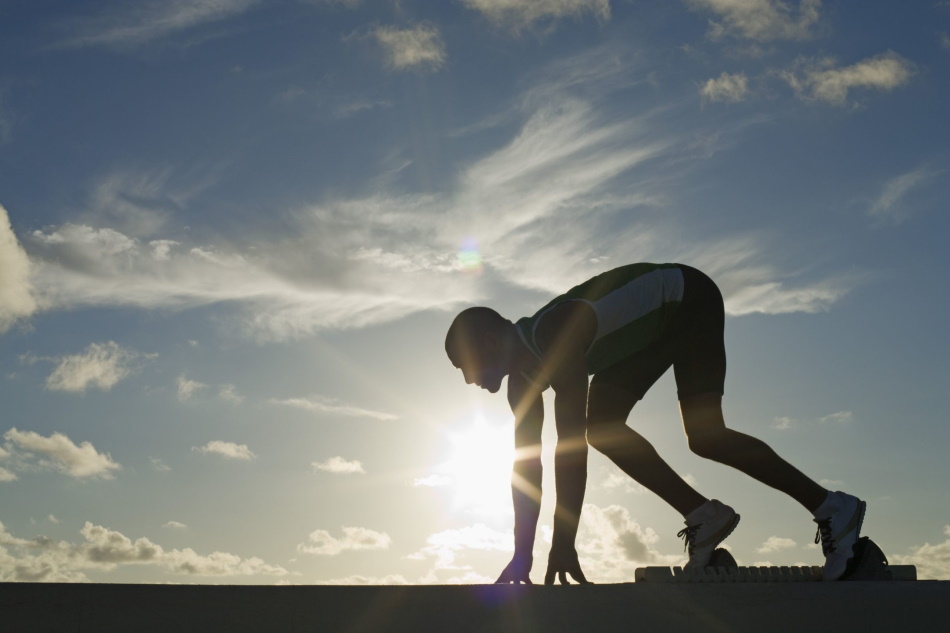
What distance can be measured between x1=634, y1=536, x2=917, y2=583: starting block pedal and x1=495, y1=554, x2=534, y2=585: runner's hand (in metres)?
0.82

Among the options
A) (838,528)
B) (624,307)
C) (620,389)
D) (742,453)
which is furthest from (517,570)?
(838,528)

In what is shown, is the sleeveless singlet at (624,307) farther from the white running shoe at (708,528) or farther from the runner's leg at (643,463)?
the white running shoe at (708,528)

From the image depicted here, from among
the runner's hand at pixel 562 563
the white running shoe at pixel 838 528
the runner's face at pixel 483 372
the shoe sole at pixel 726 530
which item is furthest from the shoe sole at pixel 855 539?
the runner's face at pixel 483 372

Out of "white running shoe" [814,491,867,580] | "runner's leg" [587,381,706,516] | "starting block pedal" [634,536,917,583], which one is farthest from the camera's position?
"runner's leg" [587,381,706,516]

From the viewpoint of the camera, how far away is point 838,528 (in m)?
6.03

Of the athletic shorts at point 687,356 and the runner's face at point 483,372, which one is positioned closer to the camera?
the runner's face at point 483,372

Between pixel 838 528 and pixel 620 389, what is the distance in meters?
1.61

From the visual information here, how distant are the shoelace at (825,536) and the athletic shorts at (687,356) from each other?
3.42ft

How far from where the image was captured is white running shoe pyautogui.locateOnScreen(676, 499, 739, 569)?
6.05 m

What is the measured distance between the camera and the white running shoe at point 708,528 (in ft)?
19.9

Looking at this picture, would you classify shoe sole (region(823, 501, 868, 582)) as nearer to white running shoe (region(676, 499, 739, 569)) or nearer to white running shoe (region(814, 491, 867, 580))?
white running shoe (region(814, 491, 867, 580))

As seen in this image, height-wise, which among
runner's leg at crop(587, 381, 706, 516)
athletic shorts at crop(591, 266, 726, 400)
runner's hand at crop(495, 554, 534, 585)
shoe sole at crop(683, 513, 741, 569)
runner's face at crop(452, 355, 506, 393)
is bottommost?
runner's hand at crop(495, 554, 534, 585)

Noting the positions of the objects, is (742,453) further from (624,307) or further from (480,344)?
(480,344)

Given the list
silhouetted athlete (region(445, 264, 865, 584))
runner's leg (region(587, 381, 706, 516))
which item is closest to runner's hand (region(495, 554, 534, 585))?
silhouetted athlete (region(445, 264, 865, 584))
